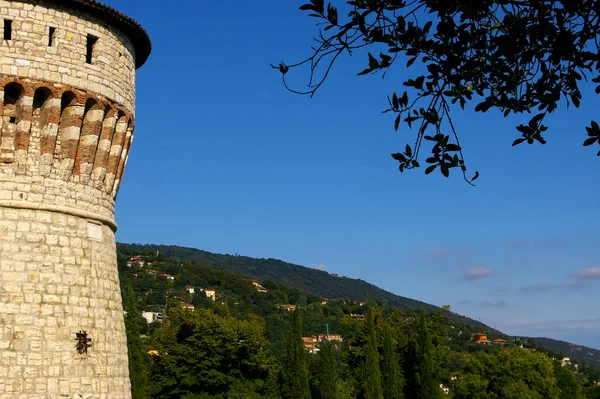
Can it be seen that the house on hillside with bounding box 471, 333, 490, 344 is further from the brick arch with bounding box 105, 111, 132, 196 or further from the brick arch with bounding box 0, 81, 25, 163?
the brick arch with bounding box 0, 81, 25, 163

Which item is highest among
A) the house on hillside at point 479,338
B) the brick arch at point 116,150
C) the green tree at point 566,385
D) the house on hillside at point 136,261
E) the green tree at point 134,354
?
the house on hillside at point 136,261

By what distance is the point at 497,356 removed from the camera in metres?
46.5

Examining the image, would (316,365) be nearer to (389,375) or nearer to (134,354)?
(389,375)

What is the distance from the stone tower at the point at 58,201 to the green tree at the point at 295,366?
78.3 feet

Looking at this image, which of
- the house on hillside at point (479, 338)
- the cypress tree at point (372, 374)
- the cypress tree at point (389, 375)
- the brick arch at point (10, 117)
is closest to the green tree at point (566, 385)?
the cypress tree at point (389, 375)

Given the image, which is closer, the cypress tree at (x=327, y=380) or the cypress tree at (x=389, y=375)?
the cypress tree at (x=327, y=380)

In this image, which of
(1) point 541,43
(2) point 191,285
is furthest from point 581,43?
(2) point 191,285

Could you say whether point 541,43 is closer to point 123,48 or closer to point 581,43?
point 581,43

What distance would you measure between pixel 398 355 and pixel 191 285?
3140 inches

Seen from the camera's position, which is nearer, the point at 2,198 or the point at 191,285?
the point at 2,198

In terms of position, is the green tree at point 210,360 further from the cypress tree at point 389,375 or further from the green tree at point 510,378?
the green tree at point 510,378

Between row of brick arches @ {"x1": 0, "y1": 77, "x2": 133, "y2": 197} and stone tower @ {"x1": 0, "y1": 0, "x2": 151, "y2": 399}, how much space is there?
2 centimetres

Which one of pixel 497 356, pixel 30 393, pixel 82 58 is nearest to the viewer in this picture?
pixel 30 393

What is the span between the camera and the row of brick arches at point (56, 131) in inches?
510
